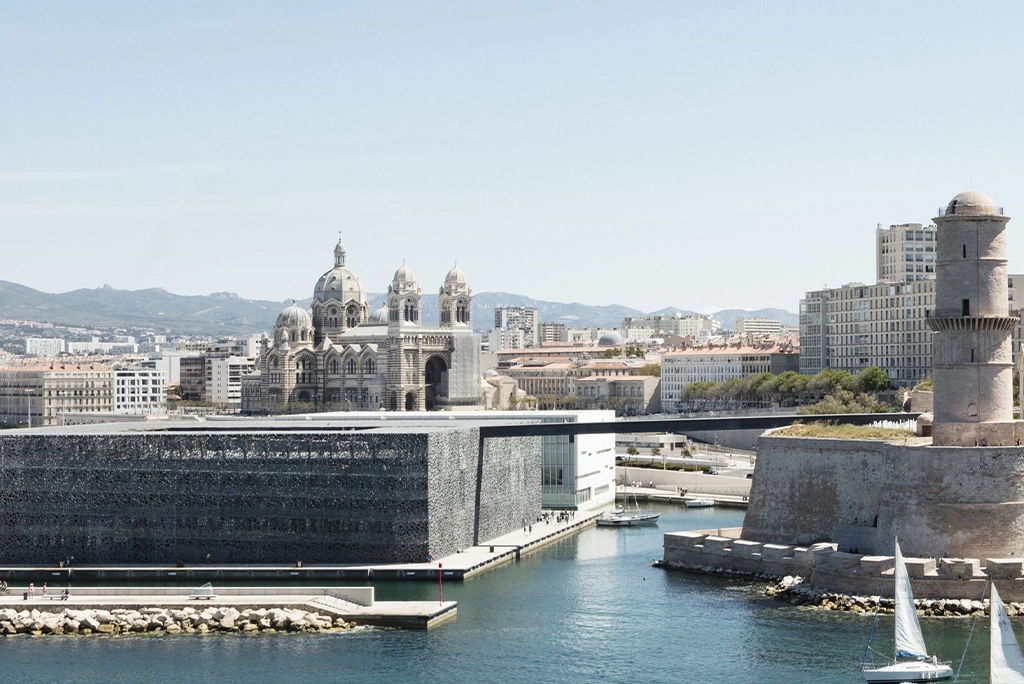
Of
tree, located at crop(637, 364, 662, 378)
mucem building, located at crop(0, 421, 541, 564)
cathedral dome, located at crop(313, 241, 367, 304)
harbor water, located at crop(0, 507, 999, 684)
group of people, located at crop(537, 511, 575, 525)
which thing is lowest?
harbor water, located at crop(0, 507, 999, 684)

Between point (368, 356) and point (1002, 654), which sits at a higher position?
point (368, 356)

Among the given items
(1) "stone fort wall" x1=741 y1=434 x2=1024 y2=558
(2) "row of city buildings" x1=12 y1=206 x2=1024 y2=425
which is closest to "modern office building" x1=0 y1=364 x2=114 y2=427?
(2) "row of city buildings" x1=12 y1=206 x2=1024 y2=425

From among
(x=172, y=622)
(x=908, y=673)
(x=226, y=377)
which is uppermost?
(x=226, y=377)

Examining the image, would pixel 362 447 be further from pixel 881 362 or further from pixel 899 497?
pixel 881 362

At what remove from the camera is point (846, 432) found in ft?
185

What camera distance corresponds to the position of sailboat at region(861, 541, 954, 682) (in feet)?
129

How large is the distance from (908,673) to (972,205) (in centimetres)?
1778

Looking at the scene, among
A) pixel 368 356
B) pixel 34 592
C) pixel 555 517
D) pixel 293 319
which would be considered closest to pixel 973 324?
pixel 555 517

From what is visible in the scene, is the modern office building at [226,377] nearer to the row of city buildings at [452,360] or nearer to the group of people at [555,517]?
the row of city buildings at [452,360]

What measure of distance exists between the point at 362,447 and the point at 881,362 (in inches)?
3147

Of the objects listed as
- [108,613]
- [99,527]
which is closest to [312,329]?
[99,527]

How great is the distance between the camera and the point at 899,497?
5050 cm

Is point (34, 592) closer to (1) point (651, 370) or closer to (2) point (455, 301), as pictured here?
(2) point (455, 301)

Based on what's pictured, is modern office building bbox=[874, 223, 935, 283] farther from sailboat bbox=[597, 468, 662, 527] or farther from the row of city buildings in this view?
sailboat bbox=[597, 468, 662, 527]
